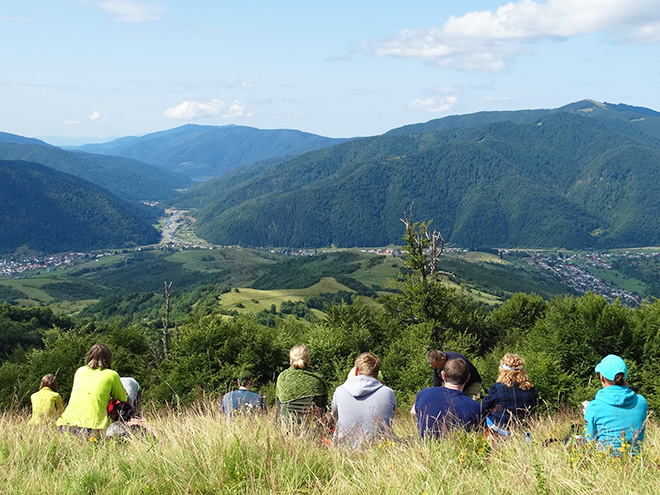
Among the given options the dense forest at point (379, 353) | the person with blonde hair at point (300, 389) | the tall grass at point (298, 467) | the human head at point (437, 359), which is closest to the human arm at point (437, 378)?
the human head at point (437, 359)

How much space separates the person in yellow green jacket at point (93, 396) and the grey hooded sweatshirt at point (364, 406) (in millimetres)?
2606

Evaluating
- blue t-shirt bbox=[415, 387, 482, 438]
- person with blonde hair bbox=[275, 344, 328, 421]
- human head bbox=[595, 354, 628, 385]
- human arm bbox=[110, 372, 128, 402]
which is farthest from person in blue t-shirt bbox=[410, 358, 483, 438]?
human arm bbox=[110, 372, 128, 402]

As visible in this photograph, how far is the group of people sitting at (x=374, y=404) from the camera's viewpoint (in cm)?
566

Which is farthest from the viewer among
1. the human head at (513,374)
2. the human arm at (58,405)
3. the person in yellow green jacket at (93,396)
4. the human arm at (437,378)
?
the human arm at (437,378)

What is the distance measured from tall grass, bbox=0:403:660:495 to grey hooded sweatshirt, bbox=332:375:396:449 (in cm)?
99

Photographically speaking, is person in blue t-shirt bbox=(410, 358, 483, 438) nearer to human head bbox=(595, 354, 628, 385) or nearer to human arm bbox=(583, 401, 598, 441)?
human arm bbox=(583, 401, 598, 441)

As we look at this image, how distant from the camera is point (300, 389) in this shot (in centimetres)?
691

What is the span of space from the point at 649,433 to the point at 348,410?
3.28 metres

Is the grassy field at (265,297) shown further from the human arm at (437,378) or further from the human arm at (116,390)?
the human arm at (116,390)

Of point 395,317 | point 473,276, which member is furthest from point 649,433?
point 473,276

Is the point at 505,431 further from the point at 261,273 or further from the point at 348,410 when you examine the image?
the point at 261,273

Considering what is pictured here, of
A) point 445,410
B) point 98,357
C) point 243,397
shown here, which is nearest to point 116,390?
point 98,357

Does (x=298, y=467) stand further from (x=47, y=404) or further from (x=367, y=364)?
(x=47, y=404)

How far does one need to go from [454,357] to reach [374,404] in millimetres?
1545
